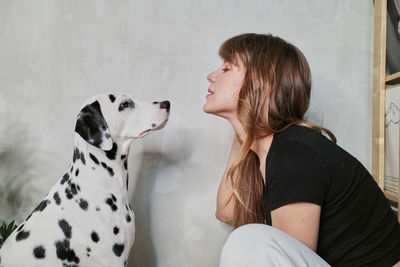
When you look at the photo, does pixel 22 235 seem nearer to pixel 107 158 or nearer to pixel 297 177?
pixel 107 158

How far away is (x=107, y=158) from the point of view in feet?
4.68

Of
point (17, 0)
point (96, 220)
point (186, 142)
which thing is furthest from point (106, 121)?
point (17, 0)

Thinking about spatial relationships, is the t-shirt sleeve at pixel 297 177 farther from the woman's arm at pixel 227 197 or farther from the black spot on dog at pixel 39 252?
the black spot on dog at pixel 39 252

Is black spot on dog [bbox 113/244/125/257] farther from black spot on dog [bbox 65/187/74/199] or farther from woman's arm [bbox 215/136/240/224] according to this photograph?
woman's arm [bbox 215/136/240/224]

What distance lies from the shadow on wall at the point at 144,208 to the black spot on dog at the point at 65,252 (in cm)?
77

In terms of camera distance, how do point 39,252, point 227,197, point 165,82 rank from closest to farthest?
point 39,252, point 227,197, point 165,82

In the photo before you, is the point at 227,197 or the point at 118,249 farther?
the point at 227,197

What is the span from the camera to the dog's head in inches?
53.6

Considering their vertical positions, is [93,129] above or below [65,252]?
above

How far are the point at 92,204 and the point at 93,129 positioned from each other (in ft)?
1.00

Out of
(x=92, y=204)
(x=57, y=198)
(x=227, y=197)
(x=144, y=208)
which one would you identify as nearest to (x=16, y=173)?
(x=144, y=208)

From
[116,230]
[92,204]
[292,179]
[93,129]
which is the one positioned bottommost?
[116,230]

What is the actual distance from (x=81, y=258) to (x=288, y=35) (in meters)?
1.61

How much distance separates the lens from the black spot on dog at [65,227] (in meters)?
1.29
